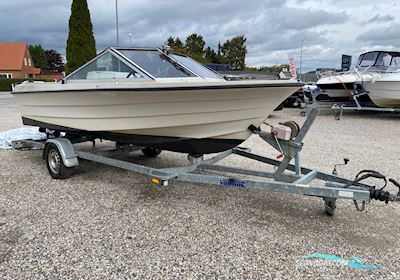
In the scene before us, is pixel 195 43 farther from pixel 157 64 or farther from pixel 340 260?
pixel 340 260

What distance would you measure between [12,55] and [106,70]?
54.5 metres

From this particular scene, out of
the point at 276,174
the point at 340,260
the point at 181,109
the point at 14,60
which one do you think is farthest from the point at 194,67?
the point at 14,60

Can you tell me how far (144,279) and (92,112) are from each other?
233 centimetres

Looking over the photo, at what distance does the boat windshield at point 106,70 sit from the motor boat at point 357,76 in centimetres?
982

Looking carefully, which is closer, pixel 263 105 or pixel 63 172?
pixel 263 105

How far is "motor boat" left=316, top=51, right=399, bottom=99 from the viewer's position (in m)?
11.7

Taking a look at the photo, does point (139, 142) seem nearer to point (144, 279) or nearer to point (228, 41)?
point (144, 279)

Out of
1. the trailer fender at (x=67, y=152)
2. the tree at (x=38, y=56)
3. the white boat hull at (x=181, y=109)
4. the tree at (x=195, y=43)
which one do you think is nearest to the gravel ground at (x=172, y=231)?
the trailer fender at (x=67, y=152)

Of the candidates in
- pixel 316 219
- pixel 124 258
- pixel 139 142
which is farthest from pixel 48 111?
pixel 316 219

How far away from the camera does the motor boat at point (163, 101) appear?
11.3 feet

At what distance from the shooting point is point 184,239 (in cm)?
297

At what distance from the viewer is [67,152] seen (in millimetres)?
4426

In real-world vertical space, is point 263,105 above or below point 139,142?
above

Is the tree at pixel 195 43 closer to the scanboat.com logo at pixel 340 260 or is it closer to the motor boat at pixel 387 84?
the motor boat at pixel 387 84
